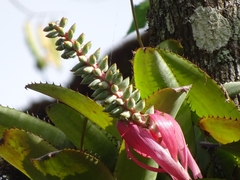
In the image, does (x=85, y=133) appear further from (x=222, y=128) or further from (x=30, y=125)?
(x=222, y=128)

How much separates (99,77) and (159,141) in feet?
0.32

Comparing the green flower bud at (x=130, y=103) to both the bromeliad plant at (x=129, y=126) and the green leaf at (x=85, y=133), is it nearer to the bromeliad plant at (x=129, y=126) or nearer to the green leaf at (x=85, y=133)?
the bromeliad plant at (x=129, y=126)

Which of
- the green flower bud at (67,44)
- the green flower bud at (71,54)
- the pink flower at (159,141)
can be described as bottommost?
the pink flower at (159,141)

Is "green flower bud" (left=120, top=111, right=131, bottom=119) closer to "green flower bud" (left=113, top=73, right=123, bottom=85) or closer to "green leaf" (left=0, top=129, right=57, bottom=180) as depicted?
"green flower bud" (left=113, top=73, right=123, bottom=85)

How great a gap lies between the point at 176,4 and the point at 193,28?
7cm

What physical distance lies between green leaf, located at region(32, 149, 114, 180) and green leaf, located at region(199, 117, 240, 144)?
14 centimetres

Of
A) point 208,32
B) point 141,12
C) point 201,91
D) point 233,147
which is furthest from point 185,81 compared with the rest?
point 141,12

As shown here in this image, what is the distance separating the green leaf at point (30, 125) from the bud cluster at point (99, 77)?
0.23 meters

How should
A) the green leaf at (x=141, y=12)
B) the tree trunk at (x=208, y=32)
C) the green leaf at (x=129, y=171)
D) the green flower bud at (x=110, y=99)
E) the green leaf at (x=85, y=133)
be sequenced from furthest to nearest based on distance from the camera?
the green leaf at (x=141, y=12)
the tree trunk at (x=208, y=32)
the green leaf at (x=85, y=133)
the green leaf at (x=129, y=171)
the green flower bud at (x=110, y=99)

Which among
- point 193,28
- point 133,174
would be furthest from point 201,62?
point 133,174

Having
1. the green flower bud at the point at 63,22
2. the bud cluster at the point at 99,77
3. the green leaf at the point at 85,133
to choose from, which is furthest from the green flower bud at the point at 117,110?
the green leaf at the point at 85,133

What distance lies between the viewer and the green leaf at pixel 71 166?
573mm

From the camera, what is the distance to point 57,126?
2.32 feet

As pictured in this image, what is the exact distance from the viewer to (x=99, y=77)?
1.60ft
